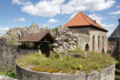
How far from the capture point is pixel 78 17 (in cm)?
1622

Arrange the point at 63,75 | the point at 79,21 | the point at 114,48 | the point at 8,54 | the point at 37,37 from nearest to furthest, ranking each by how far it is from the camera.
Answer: the point at 63,75 → the point at 37,37 → the point at 8,54 → the point at 79,21 → the point at 114,48

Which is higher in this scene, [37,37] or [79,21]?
[79,21]

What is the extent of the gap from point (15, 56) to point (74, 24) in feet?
30.4

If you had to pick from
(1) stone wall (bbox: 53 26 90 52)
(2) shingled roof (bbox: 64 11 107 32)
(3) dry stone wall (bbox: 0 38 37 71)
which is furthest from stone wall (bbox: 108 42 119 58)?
(3) dry stone wall (bbox: 0 38 37 71)

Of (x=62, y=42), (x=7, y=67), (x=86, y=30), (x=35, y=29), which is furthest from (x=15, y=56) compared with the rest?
(x=86, y=30)

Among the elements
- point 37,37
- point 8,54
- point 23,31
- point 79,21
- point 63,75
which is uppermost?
point 79,21

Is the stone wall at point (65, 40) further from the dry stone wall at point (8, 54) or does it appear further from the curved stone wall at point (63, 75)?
the dry stone wall at point (8, 54)

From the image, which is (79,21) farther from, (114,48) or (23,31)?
(114,48)

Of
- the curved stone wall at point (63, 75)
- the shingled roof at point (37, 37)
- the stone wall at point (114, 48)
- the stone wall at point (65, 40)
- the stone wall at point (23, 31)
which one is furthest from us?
the stone wall at point (114, 48)

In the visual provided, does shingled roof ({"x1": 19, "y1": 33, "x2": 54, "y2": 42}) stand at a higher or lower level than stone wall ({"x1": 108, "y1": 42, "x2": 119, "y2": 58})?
higher

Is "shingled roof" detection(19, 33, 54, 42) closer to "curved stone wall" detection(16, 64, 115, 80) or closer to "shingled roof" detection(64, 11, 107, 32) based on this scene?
"curved stone wall" detection(16, 64, 115, 80)

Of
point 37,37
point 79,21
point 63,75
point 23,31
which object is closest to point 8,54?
point 23,31

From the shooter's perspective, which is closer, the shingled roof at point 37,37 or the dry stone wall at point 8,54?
the shingled roof at point 37,37

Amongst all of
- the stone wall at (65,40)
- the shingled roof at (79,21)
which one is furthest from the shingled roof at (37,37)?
the shingled roof at (79,21)
